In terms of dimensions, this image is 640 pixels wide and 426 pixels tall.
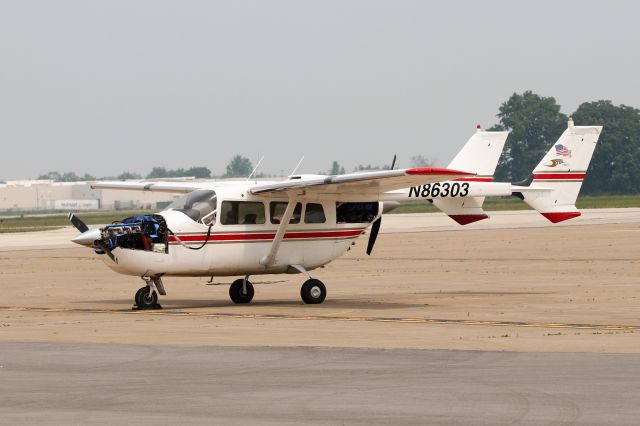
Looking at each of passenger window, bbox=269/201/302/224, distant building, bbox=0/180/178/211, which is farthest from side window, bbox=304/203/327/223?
distant building, bbox=0/180/178/211

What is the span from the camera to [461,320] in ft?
62.0

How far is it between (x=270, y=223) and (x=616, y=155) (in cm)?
12173

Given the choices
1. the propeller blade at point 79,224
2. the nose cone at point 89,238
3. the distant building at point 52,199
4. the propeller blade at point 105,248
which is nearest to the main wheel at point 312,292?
the propeller blade at point 105,248

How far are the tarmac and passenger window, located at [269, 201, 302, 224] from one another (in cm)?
161

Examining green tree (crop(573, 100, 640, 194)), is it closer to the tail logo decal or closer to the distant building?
the distant building

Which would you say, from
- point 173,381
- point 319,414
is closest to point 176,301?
point 173,381

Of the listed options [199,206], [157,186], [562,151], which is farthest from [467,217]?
[157,186]

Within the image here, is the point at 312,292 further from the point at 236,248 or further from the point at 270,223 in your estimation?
the point at 236,248

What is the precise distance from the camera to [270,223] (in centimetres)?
2280

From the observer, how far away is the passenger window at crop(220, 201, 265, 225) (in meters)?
22.4

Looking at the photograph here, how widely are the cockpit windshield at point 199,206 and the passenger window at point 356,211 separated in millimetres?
2562

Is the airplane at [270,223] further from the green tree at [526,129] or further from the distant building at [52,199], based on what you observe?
the distant building at [52,199]

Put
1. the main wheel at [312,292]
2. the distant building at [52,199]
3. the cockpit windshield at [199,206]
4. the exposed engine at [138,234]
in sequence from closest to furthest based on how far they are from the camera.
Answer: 1. the exposed engine at [138,234]
2. the cockpit windshield at [199,206]
3. the main wheel at [312,292]
4. the distant building at [52,199]

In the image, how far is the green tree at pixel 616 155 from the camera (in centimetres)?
13625
